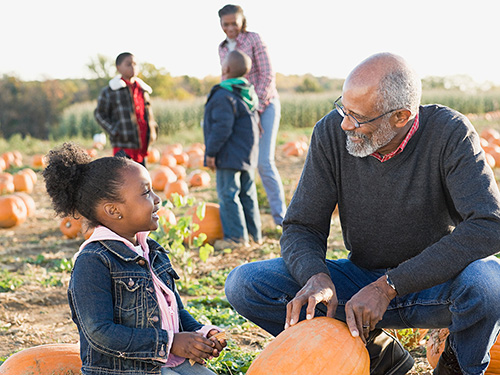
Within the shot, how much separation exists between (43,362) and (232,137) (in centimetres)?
339

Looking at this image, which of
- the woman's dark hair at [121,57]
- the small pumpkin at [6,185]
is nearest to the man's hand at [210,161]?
the woman's dark hair at [121,57]

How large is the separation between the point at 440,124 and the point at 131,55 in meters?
4.56

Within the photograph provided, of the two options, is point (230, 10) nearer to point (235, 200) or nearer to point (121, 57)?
point (121, 57)

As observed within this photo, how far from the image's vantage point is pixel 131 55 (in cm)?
645

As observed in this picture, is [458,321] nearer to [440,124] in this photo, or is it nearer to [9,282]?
[440,124]

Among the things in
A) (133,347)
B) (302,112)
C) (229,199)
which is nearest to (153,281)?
(133,347)

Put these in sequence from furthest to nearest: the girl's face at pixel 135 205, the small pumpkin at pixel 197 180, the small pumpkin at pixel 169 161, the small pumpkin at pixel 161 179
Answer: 1. the small pumpkin at pixel 169 161
2. the small pumpkin at pixel 197 180
3. the small pumpkin at pixel 161 179
4. the girl's face at pixel 135 205

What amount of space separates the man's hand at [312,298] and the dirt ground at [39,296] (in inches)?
33.4

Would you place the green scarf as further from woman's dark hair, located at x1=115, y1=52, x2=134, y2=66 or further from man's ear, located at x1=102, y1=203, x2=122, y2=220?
man's ear, located at x1=102, y1=203, x2=122, y2=220

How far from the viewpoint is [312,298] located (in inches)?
92.0

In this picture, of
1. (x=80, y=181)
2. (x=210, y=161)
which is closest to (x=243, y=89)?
(x=210, y=161)

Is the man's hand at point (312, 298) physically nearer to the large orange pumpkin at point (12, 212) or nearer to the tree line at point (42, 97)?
the large orange pumpkin at point (12, 212)

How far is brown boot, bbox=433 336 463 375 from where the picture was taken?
252cm

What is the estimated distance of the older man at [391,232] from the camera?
2.38 m
